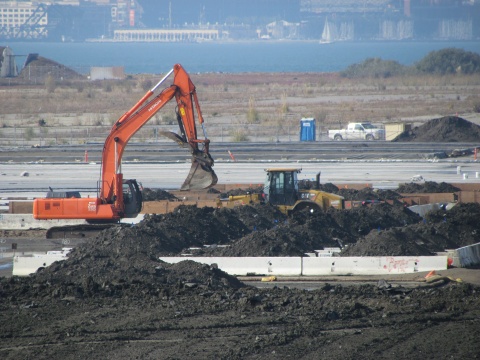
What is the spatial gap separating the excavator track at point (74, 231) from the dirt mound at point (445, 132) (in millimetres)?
32551

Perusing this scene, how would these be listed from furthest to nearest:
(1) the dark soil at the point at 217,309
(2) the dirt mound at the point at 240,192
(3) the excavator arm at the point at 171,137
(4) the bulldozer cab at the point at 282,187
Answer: (2) the dirt mound at the point at 240,192
(4) the bulldozer cab at the point at 282,187
(3) the excavator arm at the point at 171,137
(1) the dark soil at the point at 217,309

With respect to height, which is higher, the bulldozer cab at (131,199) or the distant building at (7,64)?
the distant building at (7,64)

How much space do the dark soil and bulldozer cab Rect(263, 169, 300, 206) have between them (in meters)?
3.30

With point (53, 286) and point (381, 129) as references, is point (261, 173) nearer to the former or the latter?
point (381, 129)

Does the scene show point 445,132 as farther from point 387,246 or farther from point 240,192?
point 387,246

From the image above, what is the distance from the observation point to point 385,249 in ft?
71.4

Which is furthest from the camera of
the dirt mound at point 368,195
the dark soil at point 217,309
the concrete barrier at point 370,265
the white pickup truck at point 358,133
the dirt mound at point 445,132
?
the white pickup truck at point 358,133

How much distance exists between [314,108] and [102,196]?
181 ft

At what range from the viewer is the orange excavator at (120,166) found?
78.7 ft

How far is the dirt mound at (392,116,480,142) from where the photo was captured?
53.1 meters

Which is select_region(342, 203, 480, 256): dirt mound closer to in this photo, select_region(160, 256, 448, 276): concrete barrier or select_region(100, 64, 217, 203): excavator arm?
select_region(160, 256, 448, 276): concrete barrier

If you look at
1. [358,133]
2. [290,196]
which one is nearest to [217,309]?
[290,196]

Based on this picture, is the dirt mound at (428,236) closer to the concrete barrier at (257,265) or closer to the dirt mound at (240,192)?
the concrete barrier at (257,265)

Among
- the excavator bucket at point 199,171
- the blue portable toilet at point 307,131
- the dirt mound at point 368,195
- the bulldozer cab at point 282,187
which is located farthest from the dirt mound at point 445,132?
the excavator bucket at point 199,171
